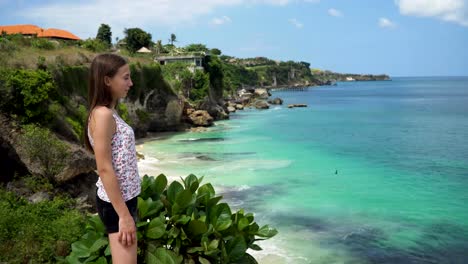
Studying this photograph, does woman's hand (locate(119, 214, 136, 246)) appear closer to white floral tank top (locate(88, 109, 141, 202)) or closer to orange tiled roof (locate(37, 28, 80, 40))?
white floral tank top (locate(88, 109, 141, 202))

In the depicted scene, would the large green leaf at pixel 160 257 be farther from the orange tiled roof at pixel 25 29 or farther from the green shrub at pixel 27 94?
the orange tiled roof at pixel 25 29

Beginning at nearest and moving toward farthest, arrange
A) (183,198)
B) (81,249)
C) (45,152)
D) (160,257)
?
(160,257), (81,249), (183,198), (45,152)

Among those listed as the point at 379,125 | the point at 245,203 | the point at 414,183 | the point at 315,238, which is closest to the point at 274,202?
the point at 245,203

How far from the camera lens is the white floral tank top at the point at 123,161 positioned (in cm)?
320

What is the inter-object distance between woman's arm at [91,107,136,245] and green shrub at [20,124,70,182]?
13.9m

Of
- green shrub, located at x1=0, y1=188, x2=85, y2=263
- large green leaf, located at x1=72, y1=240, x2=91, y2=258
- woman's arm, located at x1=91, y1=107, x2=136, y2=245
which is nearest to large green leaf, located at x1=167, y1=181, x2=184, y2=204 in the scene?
large green leaf, located at x1=72, y1=240, x2=91, y2=258

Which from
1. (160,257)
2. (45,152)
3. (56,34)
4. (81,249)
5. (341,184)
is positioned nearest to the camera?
(160,257)

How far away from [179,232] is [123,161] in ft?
3.60

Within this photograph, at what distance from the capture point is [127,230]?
314 cm

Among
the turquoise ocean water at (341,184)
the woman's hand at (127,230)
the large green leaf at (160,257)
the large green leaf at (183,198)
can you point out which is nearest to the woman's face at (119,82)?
the woman's hand at (127,230)

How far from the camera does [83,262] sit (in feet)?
12.6

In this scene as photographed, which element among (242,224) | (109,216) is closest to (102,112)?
(109,216)

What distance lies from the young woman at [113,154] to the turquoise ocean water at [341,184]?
10.5m

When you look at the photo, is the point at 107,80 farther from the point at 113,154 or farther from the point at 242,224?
the point at 242,224
